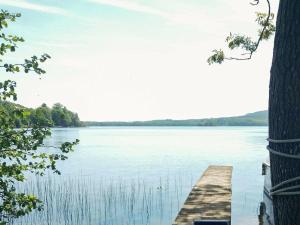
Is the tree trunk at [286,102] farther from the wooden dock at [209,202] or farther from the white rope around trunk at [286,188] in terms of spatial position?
the wooden dock at [209,202]

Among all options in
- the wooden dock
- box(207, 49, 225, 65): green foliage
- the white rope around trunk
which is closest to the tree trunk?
the white rope around trunk

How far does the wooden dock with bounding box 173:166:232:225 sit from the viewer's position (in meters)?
8.14

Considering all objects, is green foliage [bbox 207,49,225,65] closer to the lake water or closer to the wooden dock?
the wooden dock

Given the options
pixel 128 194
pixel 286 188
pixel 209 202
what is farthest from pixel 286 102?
pixel 128 194

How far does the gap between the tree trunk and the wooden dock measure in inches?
161

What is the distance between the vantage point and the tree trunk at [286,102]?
229cm

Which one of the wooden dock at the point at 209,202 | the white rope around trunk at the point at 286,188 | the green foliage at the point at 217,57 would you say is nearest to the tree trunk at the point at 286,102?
the white rope around trunk at the point at 286,188

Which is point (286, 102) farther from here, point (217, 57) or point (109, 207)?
point (109, 207)

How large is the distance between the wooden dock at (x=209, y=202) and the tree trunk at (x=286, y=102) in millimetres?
4085

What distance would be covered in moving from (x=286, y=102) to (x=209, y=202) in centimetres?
771

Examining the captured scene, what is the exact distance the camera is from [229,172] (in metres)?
15.1

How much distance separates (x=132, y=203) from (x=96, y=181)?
854 centimetres

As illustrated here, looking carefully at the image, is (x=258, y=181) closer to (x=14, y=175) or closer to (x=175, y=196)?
(x=175, y=196)

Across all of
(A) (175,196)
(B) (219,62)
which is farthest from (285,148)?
(A) (175,196)
